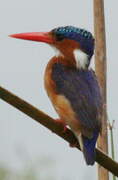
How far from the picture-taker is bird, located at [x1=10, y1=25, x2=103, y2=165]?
6.21ft

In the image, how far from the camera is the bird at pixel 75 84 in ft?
6.21

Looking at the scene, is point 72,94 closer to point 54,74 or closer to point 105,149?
point 54,74

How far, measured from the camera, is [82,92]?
6.78 feet

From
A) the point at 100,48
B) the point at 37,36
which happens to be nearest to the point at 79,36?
the point at 37,36

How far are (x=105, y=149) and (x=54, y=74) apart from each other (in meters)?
0.73

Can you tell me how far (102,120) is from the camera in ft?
6.34

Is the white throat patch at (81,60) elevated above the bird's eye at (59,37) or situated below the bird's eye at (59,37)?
below

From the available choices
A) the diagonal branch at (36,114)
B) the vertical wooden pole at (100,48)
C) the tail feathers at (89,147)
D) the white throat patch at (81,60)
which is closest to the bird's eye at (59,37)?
the white throat patch at (81,60)

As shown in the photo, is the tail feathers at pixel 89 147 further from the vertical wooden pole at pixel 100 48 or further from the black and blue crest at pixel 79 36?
the black and blue crest at pixel 79 36

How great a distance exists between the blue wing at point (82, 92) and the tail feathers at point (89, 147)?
42 mm

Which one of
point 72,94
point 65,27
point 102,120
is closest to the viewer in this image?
point 102,120

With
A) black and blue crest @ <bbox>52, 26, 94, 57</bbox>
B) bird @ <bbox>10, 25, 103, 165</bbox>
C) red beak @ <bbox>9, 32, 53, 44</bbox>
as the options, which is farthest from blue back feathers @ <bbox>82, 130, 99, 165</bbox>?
black and blue crest @ <bbox>52, 26, 94, 57</bbox>

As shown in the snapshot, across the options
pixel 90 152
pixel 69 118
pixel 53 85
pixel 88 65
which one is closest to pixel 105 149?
pixel 90 152

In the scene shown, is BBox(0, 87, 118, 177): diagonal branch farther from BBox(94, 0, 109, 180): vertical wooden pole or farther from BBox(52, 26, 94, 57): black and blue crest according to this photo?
BBox(52, 26, 94, 57): black and blue crest
